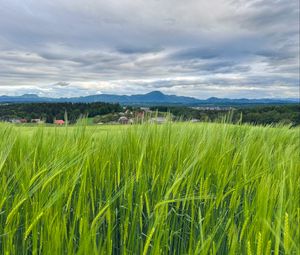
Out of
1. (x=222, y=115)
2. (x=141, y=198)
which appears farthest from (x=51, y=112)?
(x=141, y=198)

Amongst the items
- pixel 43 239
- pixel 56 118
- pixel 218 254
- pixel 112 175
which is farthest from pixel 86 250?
pixel 56 118

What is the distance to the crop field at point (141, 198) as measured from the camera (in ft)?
2.57

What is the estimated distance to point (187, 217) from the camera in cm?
108

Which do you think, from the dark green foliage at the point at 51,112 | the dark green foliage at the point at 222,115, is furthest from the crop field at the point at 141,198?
the dark green foliage at the point at 222,115

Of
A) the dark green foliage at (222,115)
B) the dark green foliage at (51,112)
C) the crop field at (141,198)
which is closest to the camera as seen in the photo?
the crop field at (141,198)

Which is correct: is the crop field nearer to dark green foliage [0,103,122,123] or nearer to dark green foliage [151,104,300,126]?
dark green foliage [0,103,122,123]

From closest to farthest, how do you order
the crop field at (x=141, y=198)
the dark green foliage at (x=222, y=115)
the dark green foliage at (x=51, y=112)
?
the crop field at (x=141, y=198) < the dark green foliage at (x=51, y=112) < the dark green foliage at (x=222, y=115)

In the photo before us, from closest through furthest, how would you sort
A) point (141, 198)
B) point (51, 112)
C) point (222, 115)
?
point (141, 198), point (222, 115), point (51, 112)

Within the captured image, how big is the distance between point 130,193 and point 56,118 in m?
1.15

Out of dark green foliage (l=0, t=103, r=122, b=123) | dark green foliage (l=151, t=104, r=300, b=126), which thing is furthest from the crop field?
dark green foliage (l=151, t=104, r=300, b=126)

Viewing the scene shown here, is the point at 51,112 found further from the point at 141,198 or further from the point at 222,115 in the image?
the point at 141,198

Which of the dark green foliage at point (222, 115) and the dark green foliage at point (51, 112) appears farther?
the dark green foliage at point (222, 115)

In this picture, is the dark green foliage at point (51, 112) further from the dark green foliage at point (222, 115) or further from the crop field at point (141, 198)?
the dark green foliage at point (222, 115)

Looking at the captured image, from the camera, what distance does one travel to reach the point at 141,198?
0.91m
